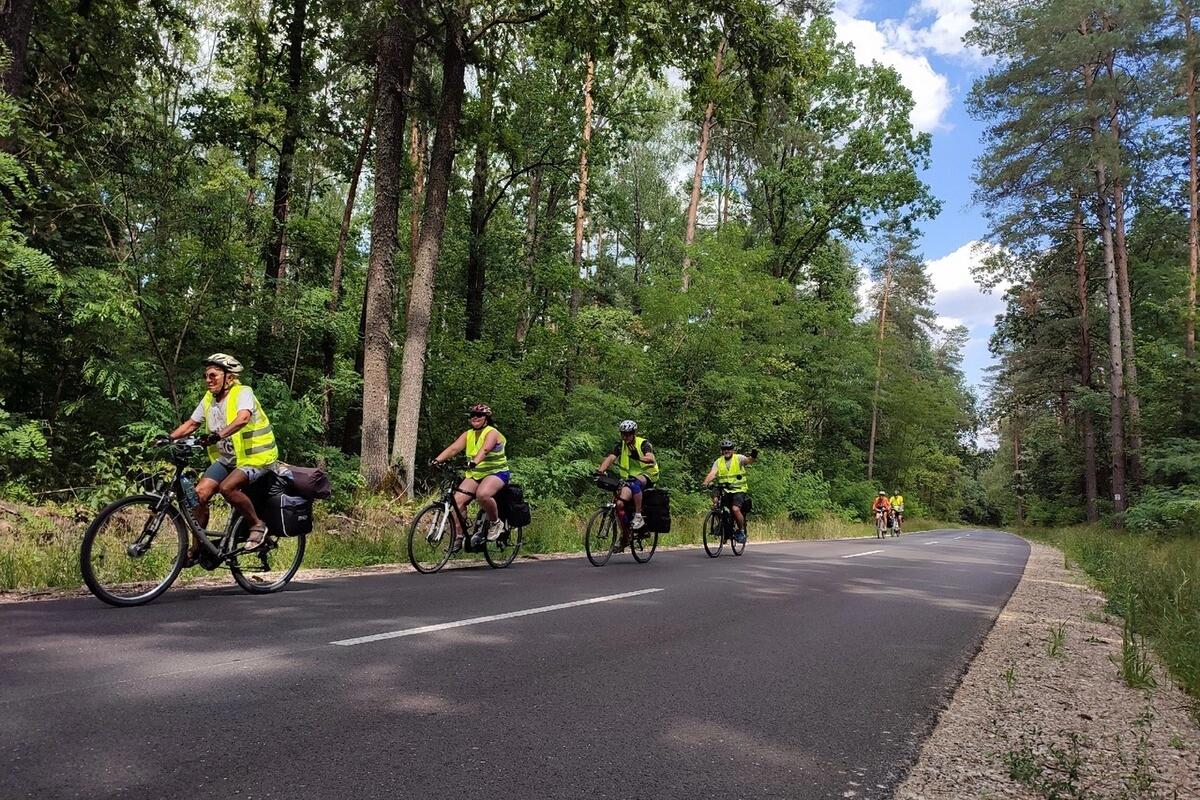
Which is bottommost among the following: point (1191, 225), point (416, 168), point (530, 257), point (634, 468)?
point (634, 468)

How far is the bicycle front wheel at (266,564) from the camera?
20.6ft

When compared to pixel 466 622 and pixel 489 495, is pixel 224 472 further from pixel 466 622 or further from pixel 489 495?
pixel 489 495

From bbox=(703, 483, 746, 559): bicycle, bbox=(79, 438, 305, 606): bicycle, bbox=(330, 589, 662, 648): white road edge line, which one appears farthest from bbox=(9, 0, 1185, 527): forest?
bbox=(330, 589, 662, 648): white road edge line

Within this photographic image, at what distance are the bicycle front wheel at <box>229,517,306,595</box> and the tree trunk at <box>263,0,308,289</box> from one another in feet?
34.4

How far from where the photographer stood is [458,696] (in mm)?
3555

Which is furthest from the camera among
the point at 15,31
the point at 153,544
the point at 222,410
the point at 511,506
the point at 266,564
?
the point at 15,31

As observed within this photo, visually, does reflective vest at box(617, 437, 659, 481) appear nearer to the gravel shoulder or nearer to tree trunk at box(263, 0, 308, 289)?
the gravel shoulder

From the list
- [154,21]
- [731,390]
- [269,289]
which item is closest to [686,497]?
[731,390]

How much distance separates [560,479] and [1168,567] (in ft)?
34.0

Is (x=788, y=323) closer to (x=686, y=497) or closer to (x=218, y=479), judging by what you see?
(x=686, y=497)

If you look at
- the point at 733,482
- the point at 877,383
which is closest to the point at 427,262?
the point at 733,482

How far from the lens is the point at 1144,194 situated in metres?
24.8

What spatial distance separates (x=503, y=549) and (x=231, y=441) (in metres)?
4.10

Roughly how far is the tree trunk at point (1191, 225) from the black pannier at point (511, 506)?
67.1ft
